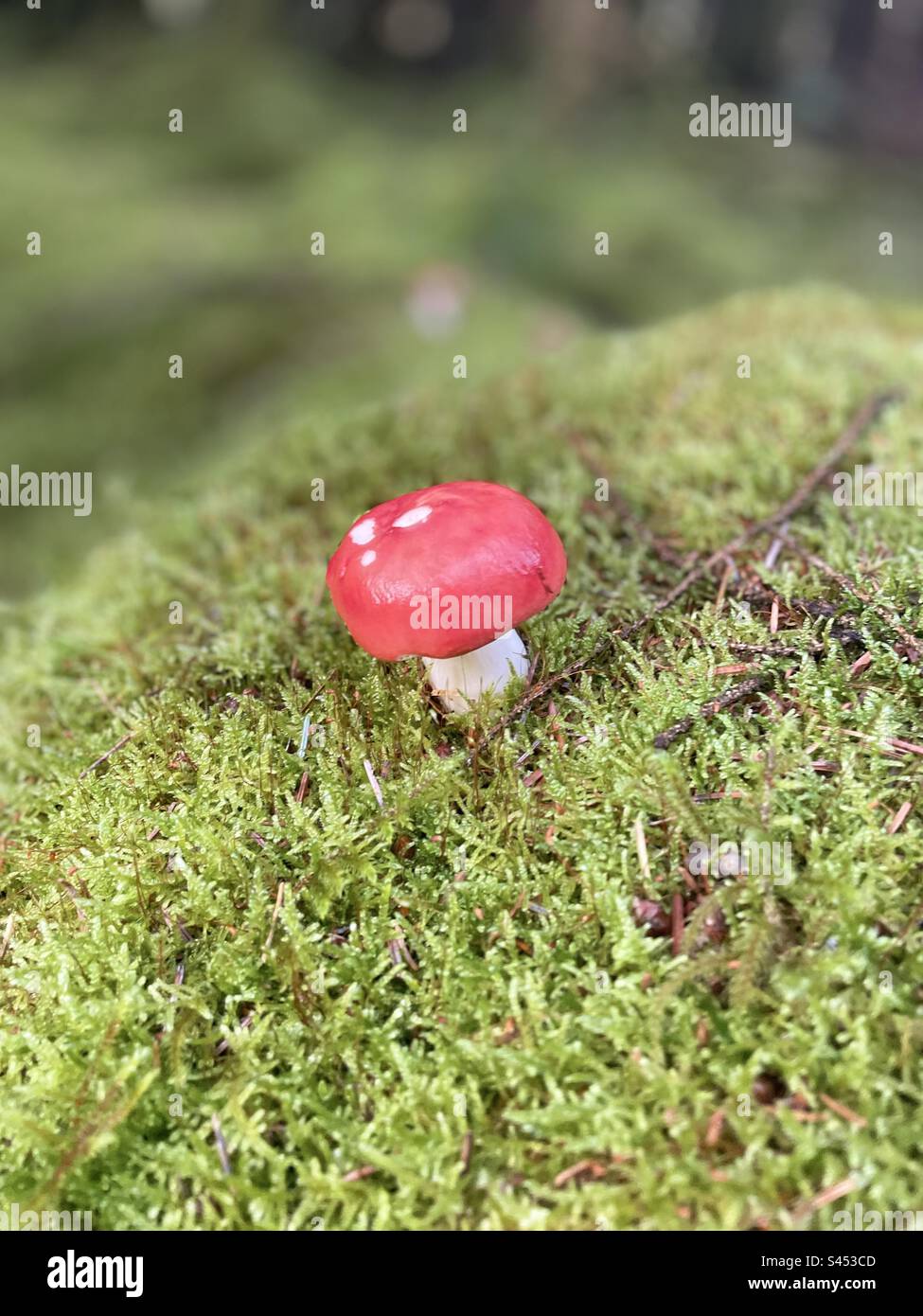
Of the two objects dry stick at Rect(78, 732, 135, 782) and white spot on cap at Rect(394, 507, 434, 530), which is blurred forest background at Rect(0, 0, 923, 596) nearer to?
dry stick at Rect(78, 732, 135, 782)

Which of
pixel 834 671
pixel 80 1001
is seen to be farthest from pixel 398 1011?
pixel 834 671

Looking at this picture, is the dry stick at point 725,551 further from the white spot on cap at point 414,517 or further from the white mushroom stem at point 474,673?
the white spot on cap at point 414,517

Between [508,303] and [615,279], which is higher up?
[615,279]

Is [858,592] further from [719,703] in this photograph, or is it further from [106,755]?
[106,755]

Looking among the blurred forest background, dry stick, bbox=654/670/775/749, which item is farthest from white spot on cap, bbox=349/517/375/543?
the blurred forest background

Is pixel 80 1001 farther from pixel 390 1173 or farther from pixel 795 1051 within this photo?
pixel 795 1051

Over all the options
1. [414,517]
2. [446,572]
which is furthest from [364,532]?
[446,572]

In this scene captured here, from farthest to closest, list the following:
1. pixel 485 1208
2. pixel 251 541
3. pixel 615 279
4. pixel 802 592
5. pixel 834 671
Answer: pixel 615 279
pixel 251 541
pixel 802 592
pixel 834 671
pixel 485 1208
